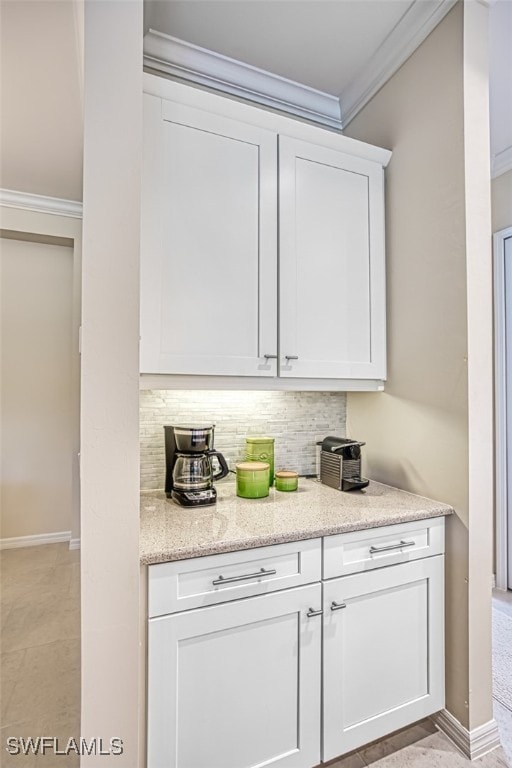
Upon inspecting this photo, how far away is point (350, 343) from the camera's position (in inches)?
69.2

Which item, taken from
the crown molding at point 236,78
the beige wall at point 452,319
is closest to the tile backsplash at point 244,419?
the beige wall at point 452,319

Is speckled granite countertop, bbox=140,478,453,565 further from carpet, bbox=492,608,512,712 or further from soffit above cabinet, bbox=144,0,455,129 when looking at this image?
soffit above cabinet, bbox=144,0,455,129

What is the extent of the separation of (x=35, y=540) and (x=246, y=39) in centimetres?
377

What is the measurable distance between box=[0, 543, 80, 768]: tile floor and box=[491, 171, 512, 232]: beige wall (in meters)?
3.47

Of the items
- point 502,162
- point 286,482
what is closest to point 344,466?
point 286,482

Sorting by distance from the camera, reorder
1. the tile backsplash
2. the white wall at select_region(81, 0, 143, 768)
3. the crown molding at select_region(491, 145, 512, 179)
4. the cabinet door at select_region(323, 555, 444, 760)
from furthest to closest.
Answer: the crown molding at select_region(491, 145, 512, 179), the tile backsplash, the cabinet door at select_region(323, 555, 444, 760), the white wall at select_region(81, 0, 143, 768)

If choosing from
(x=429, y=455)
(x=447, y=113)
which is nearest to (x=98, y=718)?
(x=429, y=455)

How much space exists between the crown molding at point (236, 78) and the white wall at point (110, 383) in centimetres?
87

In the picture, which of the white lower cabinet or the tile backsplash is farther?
the tile backsplash

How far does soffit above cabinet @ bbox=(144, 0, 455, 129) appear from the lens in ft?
5.28

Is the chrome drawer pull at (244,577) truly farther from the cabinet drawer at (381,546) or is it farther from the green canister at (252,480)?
the green canister at (252,480)

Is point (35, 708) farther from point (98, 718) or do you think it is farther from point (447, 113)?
point (447, 113)

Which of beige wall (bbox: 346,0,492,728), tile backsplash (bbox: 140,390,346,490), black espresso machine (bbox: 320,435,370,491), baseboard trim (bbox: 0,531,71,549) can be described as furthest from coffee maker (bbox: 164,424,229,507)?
baseboard trim (bbox: 0,531,71,549)

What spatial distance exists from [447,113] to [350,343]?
38.1 inches
